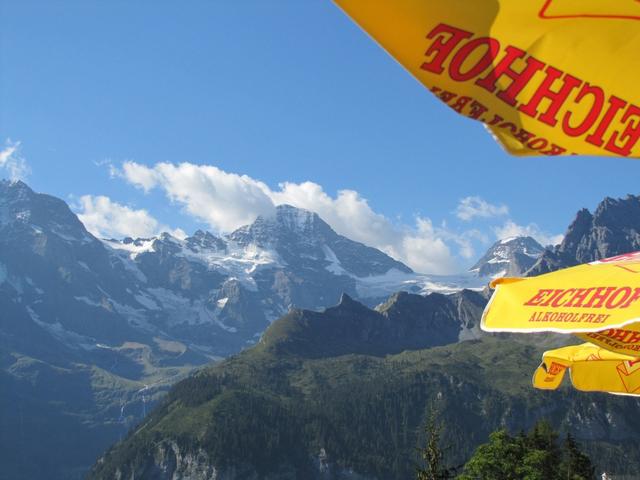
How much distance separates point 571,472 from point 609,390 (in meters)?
29.7

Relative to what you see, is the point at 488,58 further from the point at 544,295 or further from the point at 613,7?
the point at 544,295

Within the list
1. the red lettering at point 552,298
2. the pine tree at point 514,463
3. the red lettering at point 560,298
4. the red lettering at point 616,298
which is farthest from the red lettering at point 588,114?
the pine tree at point 514,463

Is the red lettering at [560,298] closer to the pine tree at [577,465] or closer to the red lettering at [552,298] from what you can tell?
the red lettering at [552,298]

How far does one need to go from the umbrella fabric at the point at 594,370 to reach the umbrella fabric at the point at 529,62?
37.9 feet

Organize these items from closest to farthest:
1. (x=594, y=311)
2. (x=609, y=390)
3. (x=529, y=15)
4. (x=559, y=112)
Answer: (x=529, y=15) < (x=559, y=112) < (x=594, y=311) < (x=609, y=390)

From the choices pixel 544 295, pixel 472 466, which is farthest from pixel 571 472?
pixel 544 295

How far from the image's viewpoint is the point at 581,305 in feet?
31.0

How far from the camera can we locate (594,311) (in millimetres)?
9211

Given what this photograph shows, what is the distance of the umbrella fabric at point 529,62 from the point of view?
4.32 metres

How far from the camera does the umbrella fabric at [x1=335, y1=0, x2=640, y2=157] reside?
4320mm

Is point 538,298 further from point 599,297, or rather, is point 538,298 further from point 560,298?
point 599,297

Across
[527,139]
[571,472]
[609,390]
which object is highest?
[527,139]

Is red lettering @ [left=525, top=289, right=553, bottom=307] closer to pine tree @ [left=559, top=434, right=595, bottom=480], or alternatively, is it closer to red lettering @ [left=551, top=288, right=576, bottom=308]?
red lettering @ [left=551, top=288, right=576, bottom=308]

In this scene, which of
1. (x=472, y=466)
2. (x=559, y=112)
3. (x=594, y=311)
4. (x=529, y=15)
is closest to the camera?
(x=529, y=15)
